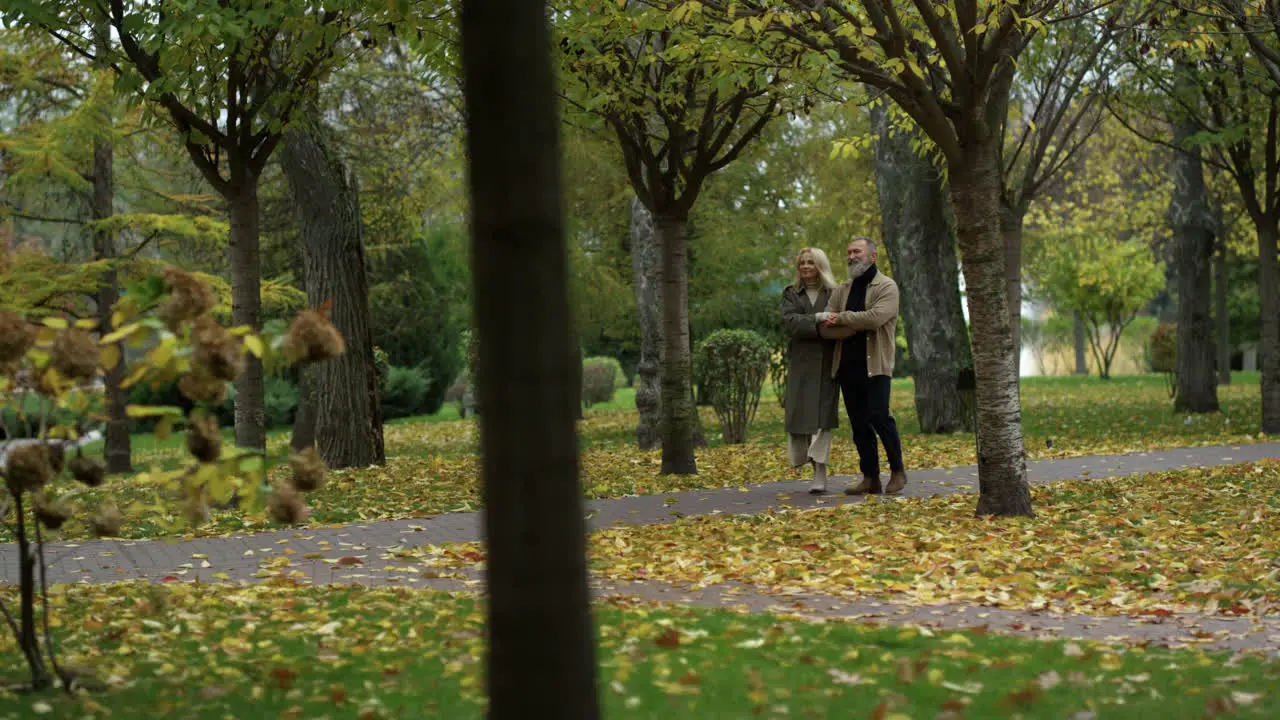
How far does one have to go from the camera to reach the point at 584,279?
25266mm

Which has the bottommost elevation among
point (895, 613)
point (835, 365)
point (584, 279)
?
point (895, 613)

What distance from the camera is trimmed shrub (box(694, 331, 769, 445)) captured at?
17906 mm

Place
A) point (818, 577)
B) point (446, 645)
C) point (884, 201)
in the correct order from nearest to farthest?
point (446, 645), point (818, 577), point (884, 201)

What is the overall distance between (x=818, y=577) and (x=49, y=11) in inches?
290

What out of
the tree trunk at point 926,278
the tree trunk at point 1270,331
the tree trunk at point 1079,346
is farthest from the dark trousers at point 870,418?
the tree trunk at point 1079,346

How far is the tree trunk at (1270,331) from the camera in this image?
57.6ft

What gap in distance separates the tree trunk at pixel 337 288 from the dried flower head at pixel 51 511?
11000 mm

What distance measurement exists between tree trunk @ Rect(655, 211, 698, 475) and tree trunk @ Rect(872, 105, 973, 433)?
7.74m

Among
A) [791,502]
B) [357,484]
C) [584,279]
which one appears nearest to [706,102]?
[791,502]

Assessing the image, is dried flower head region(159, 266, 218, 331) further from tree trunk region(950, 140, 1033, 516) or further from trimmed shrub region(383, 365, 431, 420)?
trimmed shrub region(383, 365, 431, 420)

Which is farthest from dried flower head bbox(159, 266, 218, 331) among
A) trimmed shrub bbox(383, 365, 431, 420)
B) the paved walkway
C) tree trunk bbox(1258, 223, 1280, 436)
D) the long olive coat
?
trimmed shrub bbox(383, 365, 431, 420)

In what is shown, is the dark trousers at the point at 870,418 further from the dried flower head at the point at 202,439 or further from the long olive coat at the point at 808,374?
the dried flower head at the point at 202,439

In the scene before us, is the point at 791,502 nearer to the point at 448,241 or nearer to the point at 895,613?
the point at 895,613

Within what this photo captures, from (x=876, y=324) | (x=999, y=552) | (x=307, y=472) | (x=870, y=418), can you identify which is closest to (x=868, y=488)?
(x=870, y=418)
